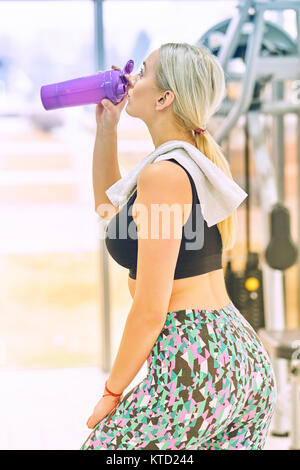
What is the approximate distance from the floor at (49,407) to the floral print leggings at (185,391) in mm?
1420

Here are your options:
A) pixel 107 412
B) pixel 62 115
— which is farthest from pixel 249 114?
pixel 107 412

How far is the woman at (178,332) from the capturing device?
3.71 feet

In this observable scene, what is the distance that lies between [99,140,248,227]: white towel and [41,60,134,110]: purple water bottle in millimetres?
212

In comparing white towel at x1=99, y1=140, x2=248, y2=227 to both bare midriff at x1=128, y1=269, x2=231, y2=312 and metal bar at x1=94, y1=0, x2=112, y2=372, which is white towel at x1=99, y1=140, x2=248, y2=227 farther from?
metal bar at x1=94, y1=0, x2=112, y2=372

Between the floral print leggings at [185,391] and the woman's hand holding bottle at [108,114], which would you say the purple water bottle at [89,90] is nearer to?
the woman's hand holding bottle at [108,114]

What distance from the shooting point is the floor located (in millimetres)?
2645

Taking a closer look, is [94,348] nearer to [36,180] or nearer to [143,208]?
[36,180]

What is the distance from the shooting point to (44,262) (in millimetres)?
3600

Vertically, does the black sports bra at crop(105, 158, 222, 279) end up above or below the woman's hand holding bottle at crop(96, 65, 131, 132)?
below

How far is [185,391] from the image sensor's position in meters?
1.16

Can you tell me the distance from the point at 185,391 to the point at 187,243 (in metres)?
0.28

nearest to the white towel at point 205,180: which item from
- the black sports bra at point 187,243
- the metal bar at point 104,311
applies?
the black sports bra at point 187,243

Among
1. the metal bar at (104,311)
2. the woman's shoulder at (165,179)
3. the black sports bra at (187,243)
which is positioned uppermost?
the woman's shoulder at (165,179)

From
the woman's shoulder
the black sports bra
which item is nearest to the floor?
the black sports bra
